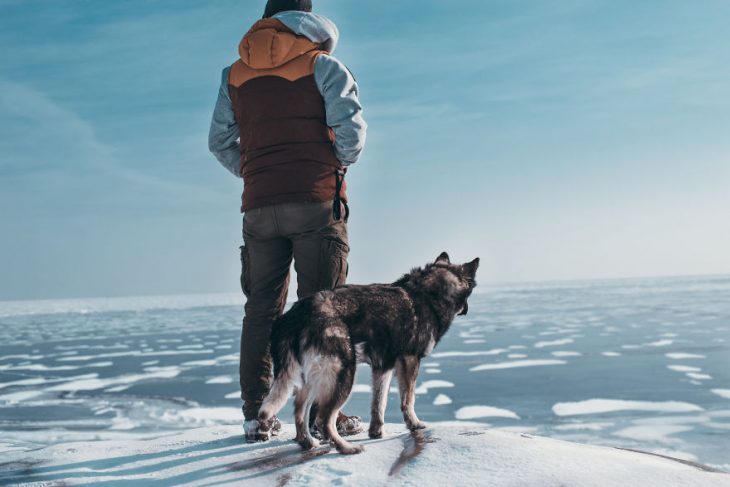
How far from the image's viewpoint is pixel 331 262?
403cm

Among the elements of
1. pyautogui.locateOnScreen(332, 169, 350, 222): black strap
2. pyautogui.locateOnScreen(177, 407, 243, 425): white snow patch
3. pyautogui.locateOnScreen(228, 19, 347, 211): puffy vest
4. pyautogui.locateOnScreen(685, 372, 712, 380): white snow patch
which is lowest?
pyautogui.locateOnScreen(685, 372, 712, 380): white snow patch

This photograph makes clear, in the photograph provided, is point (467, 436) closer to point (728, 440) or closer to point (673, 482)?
point (673, 482)

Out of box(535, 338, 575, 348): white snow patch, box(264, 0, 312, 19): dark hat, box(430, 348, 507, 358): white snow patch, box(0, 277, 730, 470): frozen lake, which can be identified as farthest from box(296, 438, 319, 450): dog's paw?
box(535, 338, 575, 348): white snow patch

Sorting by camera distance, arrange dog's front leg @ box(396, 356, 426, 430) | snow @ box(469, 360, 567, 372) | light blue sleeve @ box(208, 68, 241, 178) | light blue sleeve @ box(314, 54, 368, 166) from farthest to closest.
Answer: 1. snow @ box(469, 360, 567, 372)
2. light blue sleeve @ box(208, 68, 241, 178)
3. dog's front leg @ box(396, 356, 426, 430)
4. light blue sleeve @ box(314, 54, 368, 166)

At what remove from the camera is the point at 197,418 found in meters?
7.73

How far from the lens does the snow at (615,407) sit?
25.0 ft

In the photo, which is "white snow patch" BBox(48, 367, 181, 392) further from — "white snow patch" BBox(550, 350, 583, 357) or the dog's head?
the dog's head

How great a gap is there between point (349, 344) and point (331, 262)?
0.67 meters

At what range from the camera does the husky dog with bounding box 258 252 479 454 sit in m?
3.51

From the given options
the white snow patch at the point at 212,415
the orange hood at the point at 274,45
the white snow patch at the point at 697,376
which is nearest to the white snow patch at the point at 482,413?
the white snow patch at the point at 212,415

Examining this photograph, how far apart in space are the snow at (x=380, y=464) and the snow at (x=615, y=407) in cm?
385

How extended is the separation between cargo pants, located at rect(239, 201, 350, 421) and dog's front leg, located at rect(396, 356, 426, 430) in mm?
713

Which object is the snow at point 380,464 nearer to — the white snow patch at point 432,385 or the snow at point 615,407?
the snow at point 615,407

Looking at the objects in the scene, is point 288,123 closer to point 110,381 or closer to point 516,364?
point 110,381
